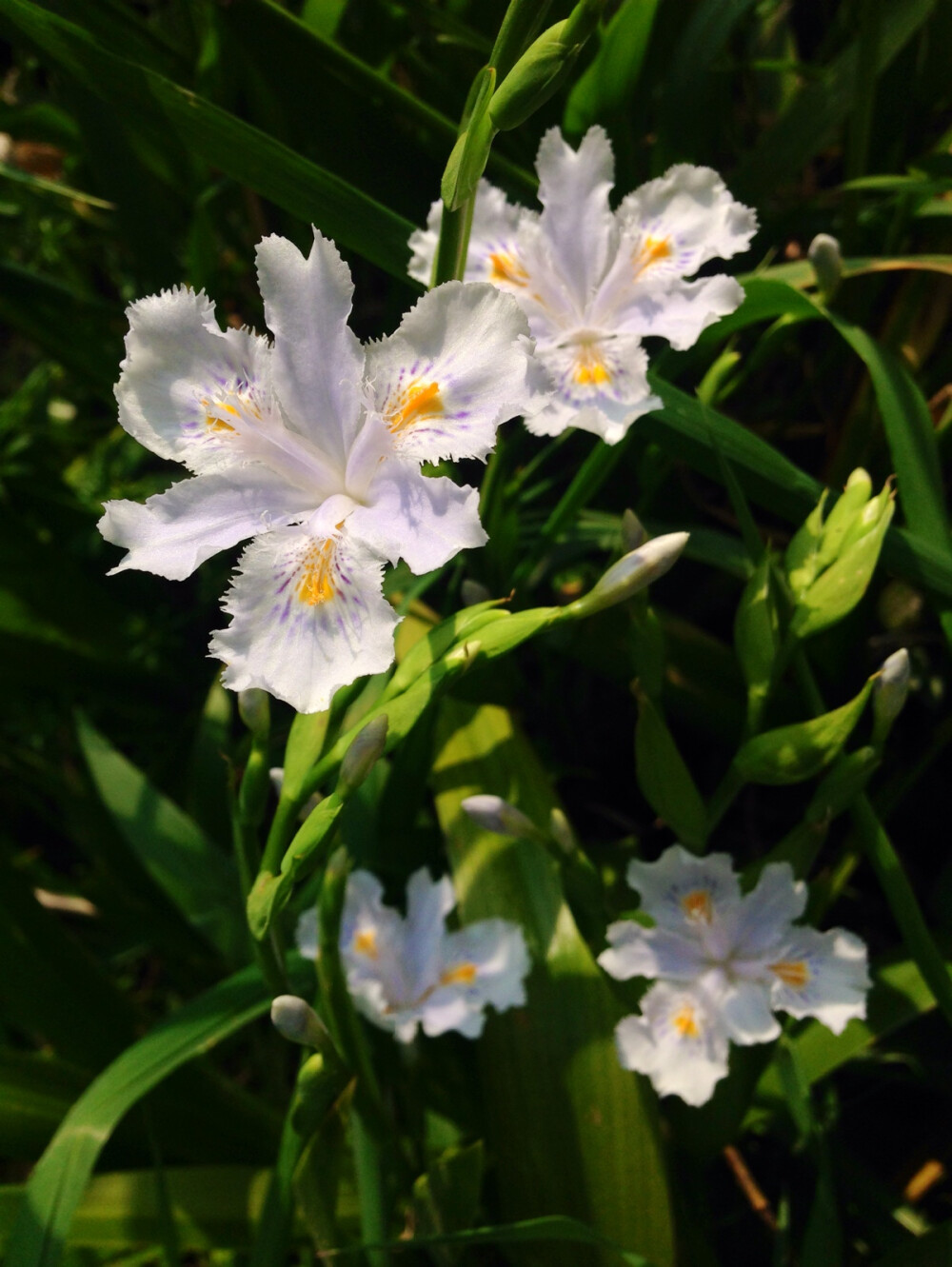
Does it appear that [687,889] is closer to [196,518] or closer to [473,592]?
[473,592]

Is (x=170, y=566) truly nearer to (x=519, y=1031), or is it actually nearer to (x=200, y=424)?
(x=200, y=424)

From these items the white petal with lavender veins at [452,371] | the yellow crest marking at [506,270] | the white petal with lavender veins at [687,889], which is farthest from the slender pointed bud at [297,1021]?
the yellow crest marking at [506,270]

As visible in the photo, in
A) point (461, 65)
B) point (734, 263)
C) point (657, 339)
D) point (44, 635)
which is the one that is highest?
point (461, 65)

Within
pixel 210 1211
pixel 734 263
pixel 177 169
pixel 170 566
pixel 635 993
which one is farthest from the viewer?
pixel 177 169

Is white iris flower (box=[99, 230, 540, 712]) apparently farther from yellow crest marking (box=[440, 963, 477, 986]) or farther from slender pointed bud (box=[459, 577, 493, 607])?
yellow crest marking (box=[440, 963, 477, 986])

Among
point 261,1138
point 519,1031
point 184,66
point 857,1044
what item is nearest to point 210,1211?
point 261,1138

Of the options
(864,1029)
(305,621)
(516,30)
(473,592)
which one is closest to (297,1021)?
(305,621)

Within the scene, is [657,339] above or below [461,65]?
below
